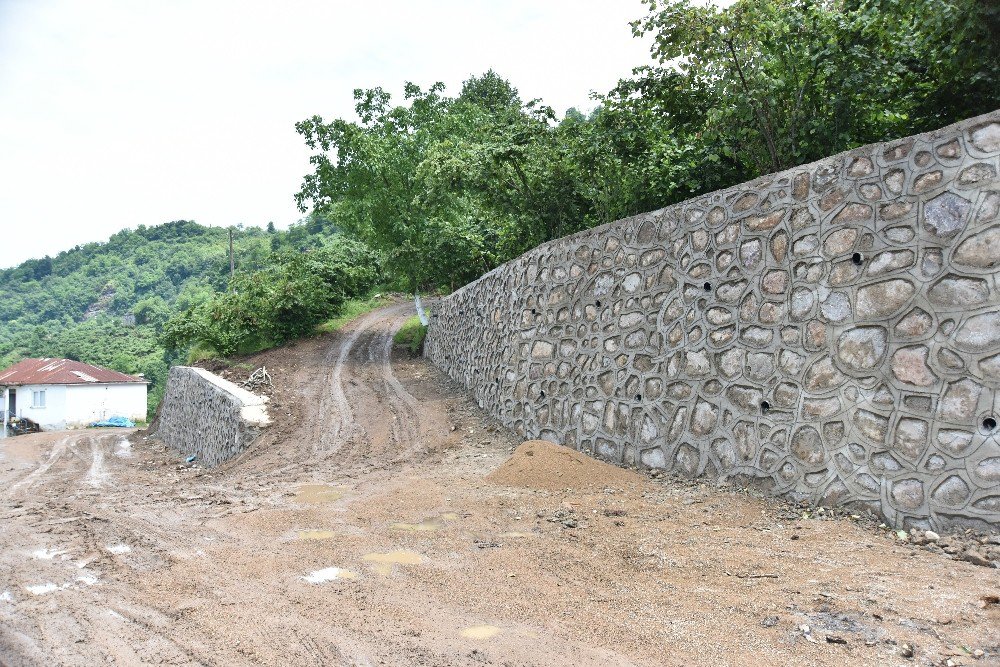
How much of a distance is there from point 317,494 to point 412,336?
1214 cm

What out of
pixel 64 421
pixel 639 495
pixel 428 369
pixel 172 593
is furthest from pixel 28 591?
pixel 64 421

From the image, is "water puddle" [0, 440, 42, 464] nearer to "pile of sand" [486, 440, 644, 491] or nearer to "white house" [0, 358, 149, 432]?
"white house" [0, 358, 149, 432]

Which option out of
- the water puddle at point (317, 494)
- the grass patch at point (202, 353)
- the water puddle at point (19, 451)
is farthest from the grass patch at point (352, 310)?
the water puddle at point (317, 494)

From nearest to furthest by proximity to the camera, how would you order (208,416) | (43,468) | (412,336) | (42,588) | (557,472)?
(42,588) < (557,472) < (208,416) < (43,468) < (412,336)

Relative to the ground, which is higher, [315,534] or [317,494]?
[315,534]

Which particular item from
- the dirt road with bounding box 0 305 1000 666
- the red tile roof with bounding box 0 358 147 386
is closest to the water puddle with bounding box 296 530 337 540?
the dirt road with bounding box 0 305 1000 666

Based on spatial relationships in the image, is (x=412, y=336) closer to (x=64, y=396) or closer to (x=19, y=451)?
(x=19, y=451)

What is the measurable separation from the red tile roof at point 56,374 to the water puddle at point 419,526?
36766 millimetres

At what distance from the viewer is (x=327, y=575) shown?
437cm

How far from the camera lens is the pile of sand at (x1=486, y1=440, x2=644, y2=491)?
22.2ft

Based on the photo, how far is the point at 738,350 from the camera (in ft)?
19.9

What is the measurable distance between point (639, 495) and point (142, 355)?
5235 cm

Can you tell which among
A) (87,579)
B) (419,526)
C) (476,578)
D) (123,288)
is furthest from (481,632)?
(123,288)

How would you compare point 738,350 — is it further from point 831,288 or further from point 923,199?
point 923,199
